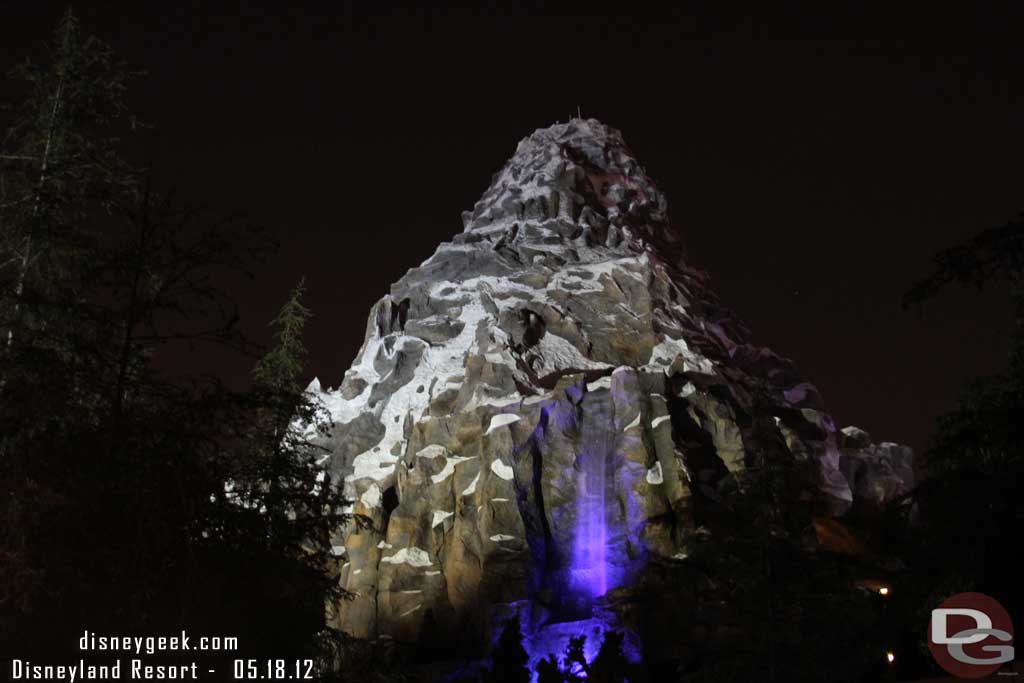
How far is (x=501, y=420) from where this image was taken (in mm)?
66312

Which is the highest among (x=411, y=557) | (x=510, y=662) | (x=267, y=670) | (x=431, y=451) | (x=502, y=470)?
(x=431, y=451)

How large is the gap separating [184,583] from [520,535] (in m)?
51.3

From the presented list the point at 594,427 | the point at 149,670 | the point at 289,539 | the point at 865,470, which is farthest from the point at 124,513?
the point at 865,470

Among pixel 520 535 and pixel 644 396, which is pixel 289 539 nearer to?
pixel 520 535

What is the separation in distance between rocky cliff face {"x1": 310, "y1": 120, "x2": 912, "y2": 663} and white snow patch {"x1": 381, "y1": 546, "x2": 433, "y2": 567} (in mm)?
112

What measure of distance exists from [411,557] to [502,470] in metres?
9.46

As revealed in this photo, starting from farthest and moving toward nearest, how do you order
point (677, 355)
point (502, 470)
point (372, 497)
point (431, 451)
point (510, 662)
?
point (677, 355) < point (372, 497) < point (431, 451) < point (502, 470) < point (510, 662)

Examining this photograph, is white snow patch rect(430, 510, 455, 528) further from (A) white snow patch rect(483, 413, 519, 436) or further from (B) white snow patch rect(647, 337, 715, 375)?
(B) white snow patch rect(647, 337, 715, 375)

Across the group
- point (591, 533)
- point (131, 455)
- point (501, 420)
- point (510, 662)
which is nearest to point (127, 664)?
point (131, 455)

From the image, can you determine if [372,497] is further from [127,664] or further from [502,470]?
[127,664]

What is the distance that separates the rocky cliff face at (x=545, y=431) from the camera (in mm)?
62625

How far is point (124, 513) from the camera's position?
1190 cm

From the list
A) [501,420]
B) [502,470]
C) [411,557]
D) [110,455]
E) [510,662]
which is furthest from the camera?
[411,557]

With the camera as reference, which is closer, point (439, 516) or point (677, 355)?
point (439, 516)
